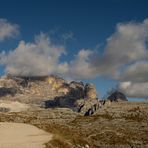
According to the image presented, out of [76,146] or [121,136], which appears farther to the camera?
[121,136]

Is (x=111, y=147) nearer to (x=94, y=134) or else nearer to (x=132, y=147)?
(x=132, y=147)

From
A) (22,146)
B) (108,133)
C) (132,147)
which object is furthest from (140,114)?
(22,146)

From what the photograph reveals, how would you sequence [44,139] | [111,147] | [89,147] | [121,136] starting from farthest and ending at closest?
1. [121,136]
2. [111,147]
3. [89,147]
4. [44,139]

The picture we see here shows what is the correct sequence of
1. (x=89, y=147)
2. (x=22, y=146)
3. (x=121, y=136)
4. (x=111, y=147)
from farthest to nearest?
(x=121, y=136)
(x=111, y=147)
(x=89, y=147)
(x=22, y=146)

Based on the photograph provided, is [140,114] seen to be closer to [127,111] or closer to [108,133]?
[127,111]

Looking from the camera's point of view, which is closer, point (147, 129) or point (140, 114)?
point (147, 129)

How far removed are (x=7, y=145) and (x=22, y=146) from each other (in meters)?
2.33

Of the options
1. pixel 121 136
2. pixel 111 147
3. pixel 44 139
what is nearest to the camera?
pixel 44 139

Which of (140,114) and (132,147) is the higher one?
(140,114)

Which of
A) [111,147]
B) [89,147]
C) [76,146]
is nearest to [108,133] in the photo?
[111,147]

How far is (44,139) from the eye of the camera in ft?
204

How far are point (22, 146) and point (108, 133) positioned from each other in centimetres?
5323

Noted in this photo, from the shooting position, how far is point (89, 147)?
72250 mm

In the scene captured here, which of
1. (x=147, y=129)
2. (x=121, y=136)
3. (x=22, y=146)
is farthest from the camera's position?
(x=147, y=129)
